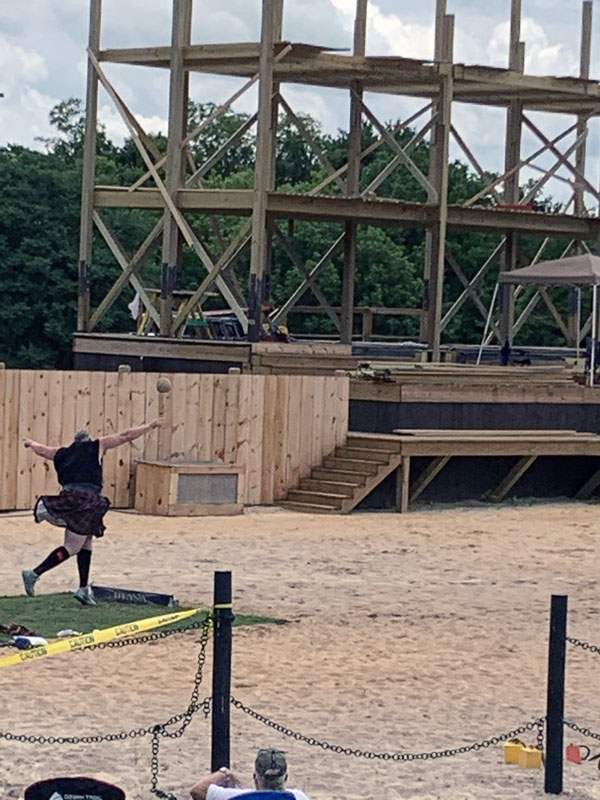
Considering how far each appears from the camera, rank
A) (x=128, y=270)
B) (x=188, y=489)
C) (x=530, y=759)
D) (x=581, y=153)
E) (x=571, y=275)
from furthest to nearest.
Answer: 1. (x=581, y=153)
2. (x=128, y=270)
3. (x=571, y=275)
4. (x=188, y=489)
5. (x=530, y=759)

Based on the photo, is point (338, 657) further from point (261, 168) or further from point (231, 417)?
point (261, 168)

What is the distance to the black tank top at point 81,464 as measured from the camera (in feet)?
53.1

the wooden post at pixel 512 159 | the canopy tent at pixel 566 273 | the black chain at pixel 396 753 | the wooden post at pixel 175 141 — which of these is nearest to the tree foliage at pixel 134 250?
the wooden post at pixel 175 141

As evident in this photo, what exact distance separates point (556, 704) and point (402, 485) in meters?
14.7

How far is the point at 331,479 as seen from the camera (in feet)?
82.5

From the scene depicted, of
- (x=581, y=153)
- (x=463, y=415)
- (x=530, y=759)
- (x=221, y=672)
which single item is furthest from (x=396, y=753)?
(x=581, y=153)

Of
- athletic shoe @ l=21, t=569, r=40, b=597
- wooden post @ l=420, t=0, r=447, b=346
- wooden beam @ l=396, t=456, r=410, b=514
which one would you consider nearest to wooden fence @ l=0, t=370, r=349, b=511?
wooden beam @ l=396, t=456, r=410, b=514

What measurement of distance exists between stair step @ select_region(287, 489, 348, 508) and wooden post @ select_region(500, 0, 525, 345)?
1200 centimetres

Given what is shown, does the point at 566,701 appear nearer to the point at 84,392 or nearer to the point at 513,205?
the point at 84,392

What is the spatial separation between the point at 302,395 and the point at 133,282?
8.28 meters

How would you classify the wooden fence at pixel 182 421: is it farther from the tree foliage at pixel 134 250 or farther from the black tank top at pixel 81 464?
the tree foliage at pixel 134 250

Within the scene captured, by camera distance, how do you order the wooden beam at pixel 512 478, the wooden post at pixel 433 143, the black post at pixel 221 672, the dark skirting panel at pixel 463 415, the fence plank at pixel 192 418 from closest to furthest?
1. the black post at pixel 221 672
2. the fence plank at pixel 192 418
3. the dark skirting panel at pixel 463 415
4. the wooden beam at pixel 512 478
5. the wooden post at pixel 433 143

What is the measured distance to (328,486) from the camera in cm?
2498

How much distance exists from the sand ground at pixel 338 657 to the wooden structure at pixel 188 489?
33 centimetres
